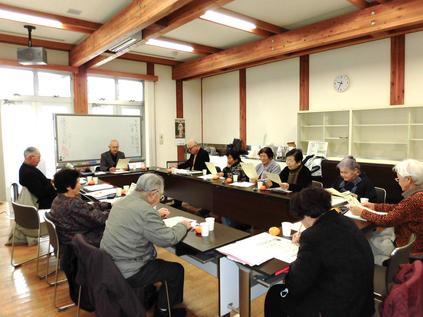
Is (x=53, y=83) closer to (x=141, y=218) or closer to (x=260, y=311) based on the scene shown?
(x=141, y=218)

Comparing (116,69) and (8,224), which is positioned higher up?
(116,69)

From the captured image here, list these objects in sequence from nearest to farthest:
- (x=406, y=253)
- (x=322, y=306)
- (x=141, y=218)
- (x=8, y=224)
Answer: (x=322, y=306)
(x=406, y=253)
(x=141, y=218)
(x=8, y=224)

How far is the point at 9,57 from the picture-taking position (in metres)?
5.81

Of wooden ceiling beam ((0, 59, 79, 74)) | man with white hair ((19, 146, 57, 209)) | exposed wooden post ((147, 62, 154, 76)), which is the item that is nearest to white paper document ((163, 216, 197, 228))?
man with white hair ((19, 146, 57, 209))

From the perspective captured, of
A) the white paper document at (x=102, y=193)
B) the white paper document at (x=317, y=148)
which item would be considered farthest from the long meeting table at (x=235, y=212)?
the white paper document at (x=317, y=148)

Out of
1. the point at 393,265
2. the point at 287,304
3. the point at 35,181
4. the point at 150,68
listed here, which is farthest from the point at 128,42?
the point at 393,265

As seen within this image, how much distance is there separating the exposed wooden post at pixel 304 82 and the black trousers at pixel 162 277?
4.70 meters

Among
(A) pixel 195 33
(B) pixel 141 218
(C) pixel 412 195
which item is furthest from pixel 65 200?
(A) pixel 195 33

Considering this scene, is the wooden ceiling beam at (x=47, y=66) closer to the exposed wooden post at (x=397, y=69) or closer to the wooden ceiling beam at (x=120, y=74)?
the wooden ceiling beam at (x=120, y=74)

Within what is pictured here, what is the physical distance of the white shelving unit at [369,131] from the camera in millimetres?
4672

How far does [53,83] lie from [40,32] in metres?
1.25

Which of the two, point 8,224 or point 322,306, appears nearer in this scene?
point 322,306

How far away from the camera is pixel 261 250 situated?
1820 millimetres

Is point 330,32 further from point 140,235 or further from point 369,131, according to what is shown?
point 140,235
